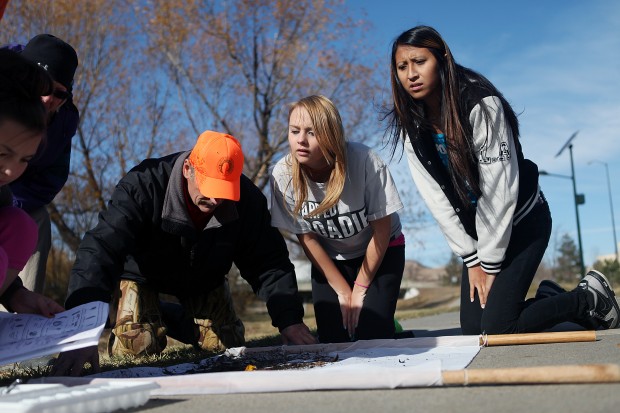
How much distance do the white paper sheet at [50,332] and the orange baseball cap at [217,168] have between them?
966 millimetres

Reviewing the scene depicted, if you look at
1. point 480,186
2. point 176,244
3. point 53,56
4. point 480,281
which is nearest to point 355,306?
point 480,281

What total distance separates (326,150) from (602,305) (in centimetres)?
191

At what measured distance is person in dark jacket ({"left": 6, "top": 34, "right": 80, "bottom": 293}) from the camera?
3.54 meters

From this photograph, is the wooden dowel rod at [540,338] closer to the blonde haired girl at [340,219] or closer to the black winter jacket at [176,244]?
the blonde haired girl at [340,219]

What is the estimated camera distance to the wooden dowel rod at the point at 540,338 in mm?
3236

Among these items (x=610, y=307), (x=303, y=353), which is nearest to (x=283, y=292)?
(x=303, y=353)

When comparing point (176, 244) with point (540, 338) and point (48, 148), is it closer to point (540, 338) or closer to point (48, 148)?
point (48, 148)

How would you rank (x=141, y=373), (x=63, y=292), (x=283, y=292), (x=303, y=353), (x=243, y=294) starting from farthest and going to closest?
1. (x=243, y=294)
2. (x=63, y=292)
3. (x=283, y=292)
4. (x=303, y=353)
5. (x=141, y=373)

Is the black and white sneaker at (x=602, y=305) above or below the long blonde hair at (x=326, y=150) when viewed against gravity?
below

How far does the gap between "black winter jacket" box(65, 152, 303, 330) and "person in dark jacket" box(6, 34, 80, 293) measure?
0.55 meters

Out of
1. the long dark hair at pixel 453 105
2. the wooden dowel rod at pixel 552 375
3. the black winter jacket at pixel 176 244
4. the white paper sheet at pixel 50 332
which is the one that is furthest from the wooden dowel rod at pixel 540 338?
the white paper sheet at pixel 50 332

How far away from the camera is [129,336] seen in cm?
396

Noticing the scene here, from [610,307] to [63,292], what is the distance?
35.1 ft

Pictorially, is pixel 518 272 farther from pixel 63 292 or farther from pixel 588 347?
pixel 63 292
